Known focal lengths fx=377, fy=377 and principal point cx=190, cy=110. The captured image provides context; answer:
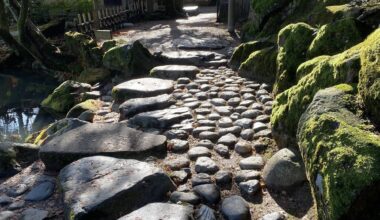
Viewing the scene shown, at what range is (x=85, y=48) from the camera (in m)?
11.4

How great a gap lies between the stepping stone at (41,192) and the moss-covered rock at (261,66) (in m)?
4.44

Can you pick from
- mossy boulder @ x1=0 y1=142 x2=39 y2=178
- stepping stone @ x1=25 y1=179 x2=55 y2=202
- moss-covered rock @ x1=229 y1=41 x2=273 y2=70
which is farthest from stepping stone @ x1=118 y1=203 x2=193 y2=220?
moss-covered rock @ x1=229 y1=41 x2=273 y2=70

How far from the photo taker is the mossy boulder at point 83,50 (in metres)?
11.0

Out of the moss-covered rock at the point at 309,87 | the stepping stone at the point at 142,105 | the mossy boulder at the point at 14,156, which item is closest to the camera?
the moss-covered rock at the point at 309,87

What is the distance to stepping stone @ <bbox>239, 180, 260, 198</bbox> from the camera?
12.3ft

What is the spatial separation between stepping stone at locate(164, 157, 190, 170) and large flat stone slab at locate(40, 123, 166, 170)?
283 millimetres

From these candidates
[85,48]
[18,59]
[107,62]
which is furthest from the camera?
[18,59]

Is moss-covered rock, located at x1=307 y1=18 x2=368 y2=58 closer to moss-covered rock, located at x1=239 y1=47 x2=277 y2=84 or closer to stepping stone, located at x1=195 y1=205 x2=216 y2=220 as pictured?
moss-covered rock, located at x1=239 y1=47 x2=277 y2=84

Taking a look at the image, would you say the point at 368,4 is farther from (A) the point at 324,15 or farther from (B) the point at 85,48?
(B) the point at 85,48

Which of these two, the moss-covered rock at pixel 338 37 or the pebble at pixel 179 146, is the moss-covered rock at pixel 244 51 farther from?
the pebble at pixel 179 146

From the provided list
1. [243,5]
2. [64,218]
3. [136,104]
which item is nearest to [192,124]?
[136,104]

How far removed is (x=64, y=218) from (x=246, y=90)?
4097 millimetres

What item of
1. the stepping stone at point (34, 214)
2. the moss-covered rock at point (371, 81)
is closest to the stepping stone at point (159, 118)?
the stepping stone at point (34, 214)

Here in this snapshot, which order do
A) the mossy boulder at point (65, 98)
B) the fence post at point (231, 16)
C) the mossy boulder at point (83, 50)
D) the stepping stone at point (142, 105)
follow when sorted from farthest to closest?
the fence post at point (231, 16)
the mossy boulder at point (83, 50)
the mossy boulder at point (65, 98)
the stepping stone at point (142, 105)
